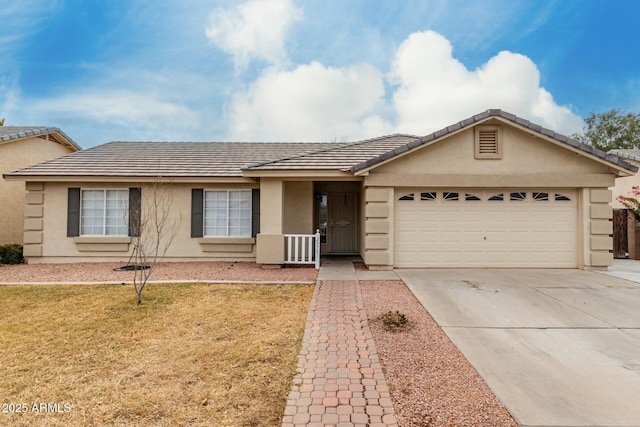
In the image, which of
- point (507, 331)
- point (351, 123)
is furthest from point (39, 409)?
point (351, 123)

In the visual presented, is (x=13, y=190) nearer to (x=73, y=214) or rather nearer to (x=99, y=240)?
(x=73, y=214)

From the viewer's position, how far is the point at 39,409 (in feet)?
9.73

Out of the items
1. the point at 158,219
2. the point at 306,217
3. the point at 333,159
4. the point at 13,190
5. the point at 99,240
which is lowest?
the point at 99,240

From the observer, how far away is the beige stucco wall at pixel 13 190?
1293 centimetres

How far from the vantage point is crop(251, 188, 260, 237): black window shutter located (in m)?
11.1

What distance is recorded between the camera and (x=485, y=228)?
9.80 meters

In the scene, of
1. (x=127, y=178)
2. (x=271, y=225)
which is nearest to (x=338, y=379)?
(x=271, y=225)

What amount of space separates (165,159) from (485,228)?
37.2ft

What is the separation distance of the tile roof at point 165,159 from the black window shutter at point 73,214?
0.84 meters

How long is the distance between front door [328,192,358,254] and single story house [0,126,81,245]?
12430 mm

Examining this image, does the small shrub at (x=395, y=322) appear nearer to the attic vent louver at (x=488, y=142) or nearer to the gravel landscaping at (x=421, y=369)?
the gravel landscaping at (x=421, y=369)

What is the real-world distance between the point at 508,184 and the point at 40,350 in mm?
10760

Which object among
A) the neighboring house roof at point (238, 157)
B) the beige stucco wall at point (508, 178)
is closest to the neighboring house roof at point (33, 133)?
the neighboring house roof at point (238, 157)

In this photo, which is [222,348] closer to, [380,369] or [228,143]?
[380,369]
